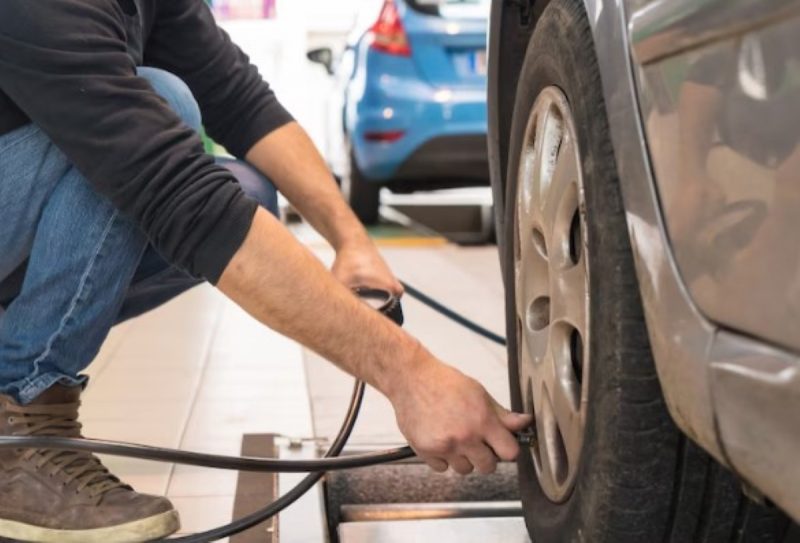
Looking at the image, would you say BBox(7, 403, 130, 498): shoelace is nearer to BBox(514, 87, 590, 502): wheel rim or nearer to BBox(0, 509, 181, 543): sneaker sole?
BBox(0, 509, 181, 543): sneaker sole

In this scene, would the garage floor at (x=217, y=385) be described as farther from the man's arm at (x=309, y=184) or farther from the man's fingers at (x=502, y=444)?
the man's fingers at (x=502, y=444)

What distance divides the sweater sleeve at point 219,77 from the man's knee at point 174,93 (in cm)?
17

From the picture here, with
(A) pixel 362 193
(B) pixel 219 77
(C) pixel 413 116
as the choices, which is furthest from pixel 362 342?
(A) pixel 362 193

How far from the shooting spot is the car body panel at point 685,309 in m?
0.76

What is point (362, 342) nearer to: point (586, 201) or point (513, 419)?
point (513, 419)

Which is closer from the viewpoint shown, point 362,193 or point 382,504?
point 382,504

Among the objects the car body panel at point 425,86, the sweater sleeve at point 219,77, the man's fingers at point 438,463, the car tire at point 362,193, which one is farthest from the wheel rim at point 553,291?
the car tire at point 362,193

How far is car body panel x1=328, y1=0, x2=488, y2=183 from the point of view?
5332 mm

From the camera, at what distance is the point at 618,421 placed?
107cm

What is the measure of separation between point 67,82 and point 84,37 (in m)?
0.06

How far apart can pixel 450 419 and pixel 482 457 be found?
0.08 m

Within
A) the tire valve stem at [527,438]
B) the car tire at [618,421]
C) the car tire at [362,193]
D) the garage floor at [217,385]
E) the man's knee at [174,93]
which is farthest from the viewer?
the car tire at [362,193]

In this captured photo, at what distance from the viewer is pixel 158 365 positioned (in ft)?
9.76

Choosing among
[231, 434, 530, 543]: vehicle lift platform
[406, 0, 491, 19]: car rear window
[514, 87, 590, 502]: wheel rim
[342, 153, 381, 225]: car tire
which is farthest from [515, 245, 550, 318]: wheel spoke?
[342, 153, 381, 225]: car tire
